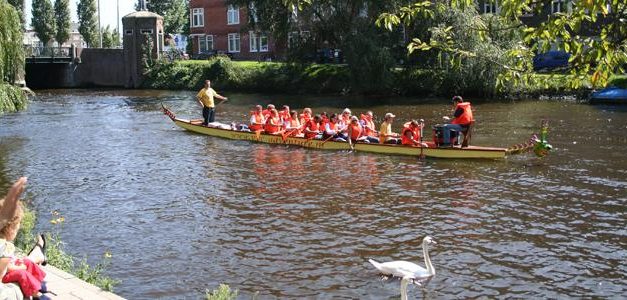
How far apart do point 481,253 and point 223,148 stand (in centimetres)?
1404

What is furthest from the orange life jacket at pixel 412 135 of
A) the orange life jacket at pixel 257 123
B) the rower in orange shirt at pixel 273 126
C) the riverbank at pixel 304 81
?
the riverbank at pixel 304 81

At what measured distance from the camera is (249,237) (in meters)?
13.1

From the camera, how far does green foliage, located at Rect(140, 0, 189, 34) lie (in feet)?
299

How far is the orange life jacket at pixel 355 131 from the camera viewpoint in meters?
22.9

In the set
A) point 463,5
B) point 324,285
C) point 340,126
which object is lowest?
point 324,285

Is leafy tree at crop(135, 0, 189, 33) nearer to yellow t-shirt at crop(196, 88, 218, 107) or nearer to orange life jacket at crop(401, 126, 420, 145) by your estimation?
yellow t-shirt at crop(196, 88, 218, 107)

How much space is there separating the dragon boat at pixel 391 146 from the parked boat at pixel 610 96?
49.8ft

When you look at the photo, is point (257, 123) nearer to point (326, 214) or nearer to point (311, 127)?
point (311, 127)

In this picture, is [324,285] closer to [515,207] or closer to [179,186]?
[515,207]

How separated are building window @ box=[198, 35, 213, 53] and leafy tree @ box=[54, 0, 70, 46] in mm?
21406

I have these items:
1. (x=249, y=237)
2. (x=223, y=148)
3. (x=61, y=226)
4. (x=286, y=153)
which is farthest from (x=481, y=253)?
(x=223, y=148)

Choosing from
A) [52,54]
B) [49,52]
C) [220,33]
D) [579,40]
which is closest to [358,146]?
[579,40]

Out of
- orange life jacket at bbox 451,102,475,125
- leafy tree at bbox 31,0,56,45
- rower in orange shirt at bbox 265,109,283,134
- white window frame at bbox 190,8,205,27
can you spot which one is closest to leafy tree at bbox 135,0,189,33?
leafy tree at bbox 31,0,56,45

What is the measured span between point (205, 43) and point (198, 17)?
283cm
